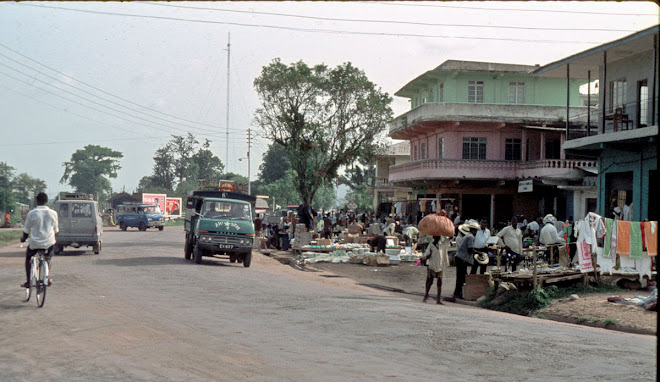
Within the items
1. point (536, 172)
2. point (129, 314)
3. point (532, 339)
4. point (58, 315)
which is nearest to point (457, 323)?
point (532, 339)

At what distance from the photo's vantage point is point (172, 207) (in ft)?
284

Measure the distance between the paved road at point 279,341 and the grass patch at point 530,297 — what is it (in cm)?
232

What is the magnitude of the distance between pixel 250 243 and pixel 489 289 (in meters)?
9.05

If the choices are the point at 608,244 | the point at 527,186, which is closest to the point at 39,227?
the point at 608,244

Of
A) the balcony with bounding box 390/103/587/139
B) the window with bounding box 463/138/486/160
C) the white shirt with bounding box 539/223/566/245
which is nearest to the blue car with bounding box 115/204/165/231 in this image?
the balcony with bounding box 390/103/587/139

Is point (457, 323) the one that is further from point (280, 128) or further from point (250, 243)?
point (280, 128)

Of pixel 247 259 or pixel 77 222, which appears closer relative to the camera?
pixel 247 259

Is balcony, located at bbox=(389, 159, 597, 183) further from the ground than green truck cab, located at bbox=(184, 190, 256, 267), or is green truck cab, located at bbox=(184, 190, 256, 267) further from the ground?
balcony, located at bbox=(389, 159, 597, 183)

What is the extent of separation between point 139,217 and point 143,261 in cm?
3427

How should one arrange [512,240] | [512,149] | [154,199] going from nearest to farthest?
[512,240] < [512,149] < [154,199]

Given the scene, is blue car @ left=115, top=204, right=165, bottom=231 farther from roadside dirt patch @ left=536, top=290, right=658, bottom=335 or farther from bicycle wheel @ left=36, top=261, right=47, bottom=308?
roadside dirt patch @ left=536, top=290, right=658, bottom=335

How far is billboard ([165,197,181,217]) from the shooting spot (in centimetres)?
8557

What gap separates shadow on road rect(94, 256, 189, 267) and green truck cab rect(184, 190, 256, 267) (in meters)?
0.68

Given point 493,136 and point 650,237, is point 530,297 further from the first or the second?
point 493,136
